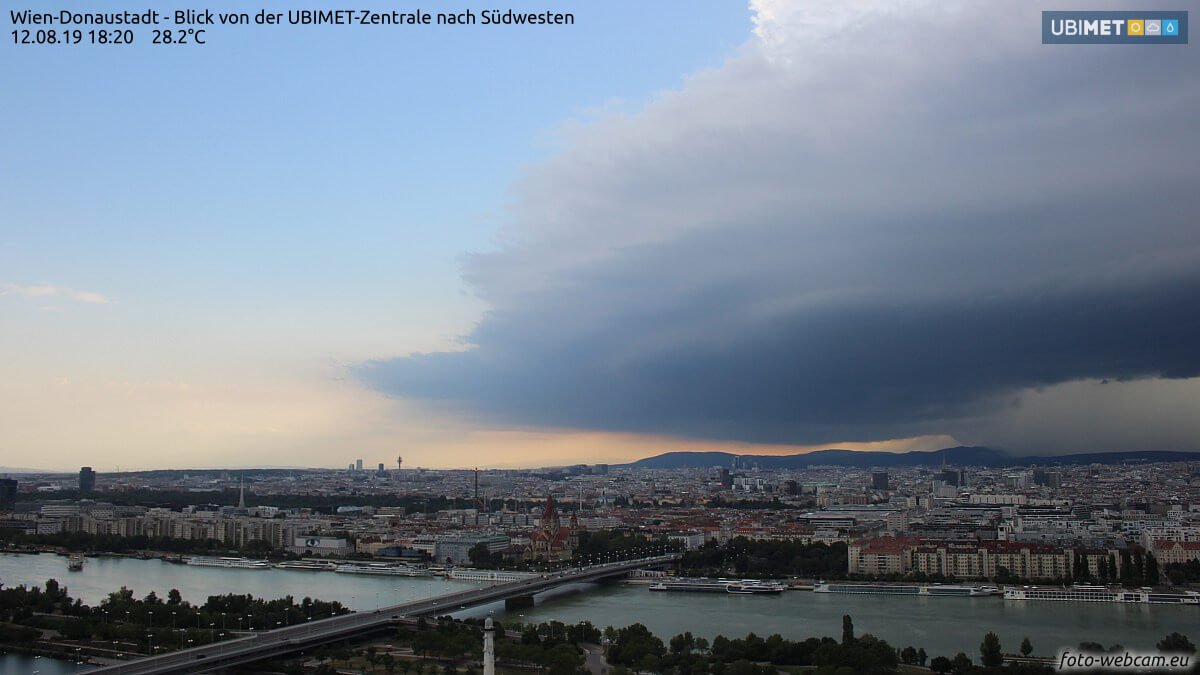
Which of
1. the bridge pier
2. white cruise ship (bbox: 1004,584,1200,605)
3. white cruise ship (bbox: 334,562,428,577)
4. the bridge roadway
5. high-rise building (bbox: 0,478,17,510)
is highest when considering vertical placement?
high-rise building (bbox: 0,478,17,510)

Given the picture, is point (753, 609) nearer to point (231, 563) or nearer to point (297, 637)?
point (297, 637)

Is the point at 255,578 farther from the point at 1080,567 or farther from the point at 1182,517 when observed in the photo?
the point at 1182,517

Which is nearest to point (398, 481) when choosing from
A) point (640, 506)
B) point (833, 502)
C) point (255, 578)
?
point (640, 506)

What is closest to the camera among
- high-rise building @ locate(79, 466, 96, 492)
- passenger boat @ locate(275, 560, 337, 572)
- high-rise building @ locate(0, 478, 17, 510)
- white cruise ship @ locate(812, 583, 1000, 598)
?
white cruise ship @ locate(812, 583, 1000, 598)

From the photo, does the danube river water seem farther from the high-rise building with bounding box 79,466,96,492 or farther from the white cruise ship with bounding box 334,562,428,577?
the high-rise building with bounding box 79,466,96,492

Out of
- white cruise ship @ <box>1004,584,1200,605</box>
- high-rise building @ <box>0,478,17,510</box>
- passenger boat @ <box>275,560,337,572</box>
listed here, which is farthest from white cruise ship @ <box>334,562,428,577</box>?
high-rise building @ <box>0,478,17,510</box>
